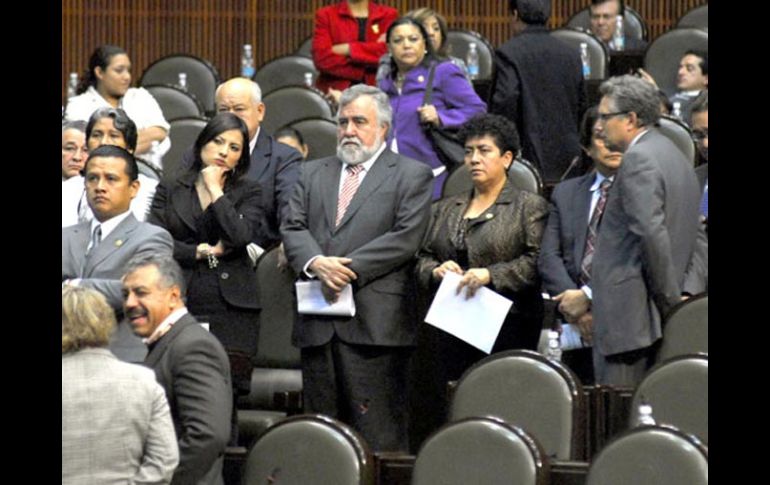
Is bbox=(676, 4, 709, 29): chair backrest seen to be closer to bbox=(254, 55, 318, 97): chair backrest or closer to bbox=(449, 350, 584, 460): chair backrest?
bbox=(254, 55, 318, 97): chair backrest

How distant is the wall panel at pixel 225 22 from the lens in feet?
36.2

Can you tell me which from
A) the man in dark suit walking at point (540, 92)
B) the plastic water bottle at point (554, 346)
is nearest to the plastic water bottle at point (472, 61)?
the man in dark suit walking at point (540, 92)

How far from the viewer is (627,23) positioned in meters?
9.98

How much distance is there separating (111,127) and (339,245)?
1.19m

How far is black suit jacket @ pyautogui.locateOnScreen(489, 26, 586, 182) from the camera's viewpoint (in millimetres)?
7250

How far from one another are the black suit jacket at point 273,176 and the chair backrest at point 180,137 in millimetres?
1707

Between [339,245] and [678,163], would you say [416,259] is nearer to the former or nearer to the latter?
[339,245]

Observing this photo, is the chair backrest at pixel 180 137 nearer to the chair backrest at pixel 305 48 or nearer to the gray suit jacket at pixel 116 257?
the chair backrest at pixel 305 48

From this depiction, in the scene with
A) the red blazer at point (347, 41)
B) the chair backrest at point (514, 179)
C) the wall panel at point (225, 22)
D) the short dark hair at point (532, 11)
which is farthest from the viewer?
the wall panel at point (225, 22)


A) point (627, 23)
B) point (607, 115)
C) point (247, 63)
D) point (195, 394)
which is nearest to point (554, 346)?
point (607, 115)

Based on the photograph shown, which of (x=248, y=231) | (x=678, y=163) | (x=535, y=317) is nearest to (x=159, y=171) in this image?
(x=248, y=231)

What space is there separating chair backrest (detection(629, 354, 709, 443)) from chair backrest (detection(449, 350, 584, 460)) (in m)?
0.19

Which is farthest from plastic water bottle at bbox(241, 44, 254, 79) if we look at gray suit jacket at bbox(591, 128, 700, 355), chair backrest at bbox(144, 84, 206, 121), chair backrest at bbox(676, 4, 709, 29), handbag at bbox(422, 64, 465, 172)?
gray suit jacket at bbox(591, 128, 700, 355)
